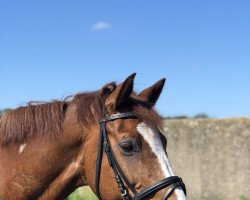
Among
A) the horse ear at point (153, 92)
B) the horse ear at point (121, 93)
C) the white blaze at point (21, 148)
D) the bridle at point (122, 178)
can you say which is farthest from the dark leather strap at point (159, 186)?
the white blaze at point (21, 148)

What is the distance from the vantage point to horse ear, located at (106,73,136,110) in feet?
12.9

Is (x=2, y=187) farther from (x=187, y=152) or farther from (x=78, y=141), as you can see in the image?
(x=187, y=152)

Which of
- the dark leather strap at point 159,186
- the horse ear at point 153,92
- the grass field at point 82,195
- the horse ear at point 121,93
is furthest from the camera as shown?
the grass field at point 82,195

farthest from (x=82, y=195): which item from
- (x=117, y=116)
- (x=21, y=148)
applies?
(x=117, y=116)

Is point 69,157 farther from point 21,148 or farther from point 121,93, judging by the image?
point 121,93

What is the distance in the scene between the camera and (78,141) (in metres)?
4.09

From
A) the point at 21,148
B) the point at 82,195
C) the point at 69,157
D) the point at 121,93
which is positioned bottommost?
the point at 82,195

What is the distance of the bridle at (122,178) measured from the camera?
3.65 m

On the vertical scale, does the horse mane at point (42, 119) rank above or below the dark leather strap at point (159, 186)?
above

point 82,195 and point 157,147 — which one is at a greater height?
point 157,147

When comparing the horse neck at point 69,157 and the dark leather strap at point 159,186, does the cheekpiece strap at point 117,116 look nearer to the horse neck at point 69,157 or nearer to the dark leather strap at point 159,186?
the horse neck at point 69,157

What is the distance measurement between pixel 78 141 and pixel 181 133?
9.60m

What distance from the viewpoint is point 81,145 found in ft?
13.5

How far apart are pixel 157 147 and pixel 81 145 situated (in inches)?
27.9
